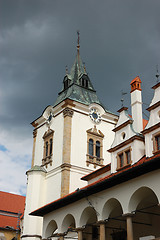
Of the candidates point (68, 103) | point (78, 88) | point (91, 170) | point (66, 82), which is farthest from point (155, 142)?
point (66, 82)

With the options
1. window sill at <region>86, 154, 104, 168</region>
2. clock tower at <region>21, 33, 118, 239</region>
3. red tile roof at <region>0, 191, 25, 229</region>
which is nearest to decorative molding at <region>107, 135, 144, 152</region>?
clock tower at <region>21, 33, 118, 239</region>

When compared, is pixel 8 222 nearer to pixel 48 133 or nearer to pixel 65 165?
pixel 48 133

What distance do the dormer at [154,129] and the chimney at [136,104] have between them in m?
2.08

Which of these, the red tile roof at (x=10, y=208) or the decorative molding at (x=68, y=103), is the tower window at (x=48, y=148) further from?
the red tile roof at (x=10, y=208)

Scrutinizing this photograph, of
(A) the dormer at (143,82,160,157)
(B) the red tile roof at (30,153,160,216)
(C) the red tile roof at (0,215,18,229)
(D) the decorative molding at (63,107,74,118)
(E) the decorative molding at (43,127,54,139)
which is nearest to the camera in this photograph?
(B) the red tile roof at (30,153,160,216)

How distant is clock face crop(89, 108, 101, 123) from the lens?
40.5 metres

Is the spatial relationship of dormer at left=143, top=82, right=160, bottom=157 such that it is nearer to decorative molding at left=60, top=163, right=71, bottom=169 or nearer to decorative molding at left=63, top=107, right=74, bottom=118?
decorative molding at left=60, top=163, right=71, bottom=169

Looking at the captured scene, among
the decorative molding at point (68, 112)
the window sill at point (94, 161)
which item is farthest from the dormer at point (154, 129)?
the decorative molding at point (68, 112)

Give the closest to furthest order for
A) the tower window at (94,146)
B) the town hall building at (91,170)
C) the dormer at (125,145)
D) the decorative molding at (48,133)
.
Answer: the town hall building at (91,170), the dormer at (125,145), the tower window at (94,146), the decorative molding at (48,133)

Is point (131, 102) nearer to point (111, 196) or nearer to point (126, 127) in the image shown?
point (126, 127)

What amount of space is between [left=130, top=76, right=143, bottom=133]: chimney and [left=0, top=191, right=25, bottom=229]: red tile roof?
2987 centimetres

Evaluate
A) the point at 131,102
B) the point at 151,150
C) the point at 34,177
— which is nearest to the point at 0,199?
the point at 34,177

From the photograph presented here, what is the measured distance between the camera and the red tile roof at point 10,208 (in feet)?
164

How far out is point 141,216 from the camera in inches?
A: 855
